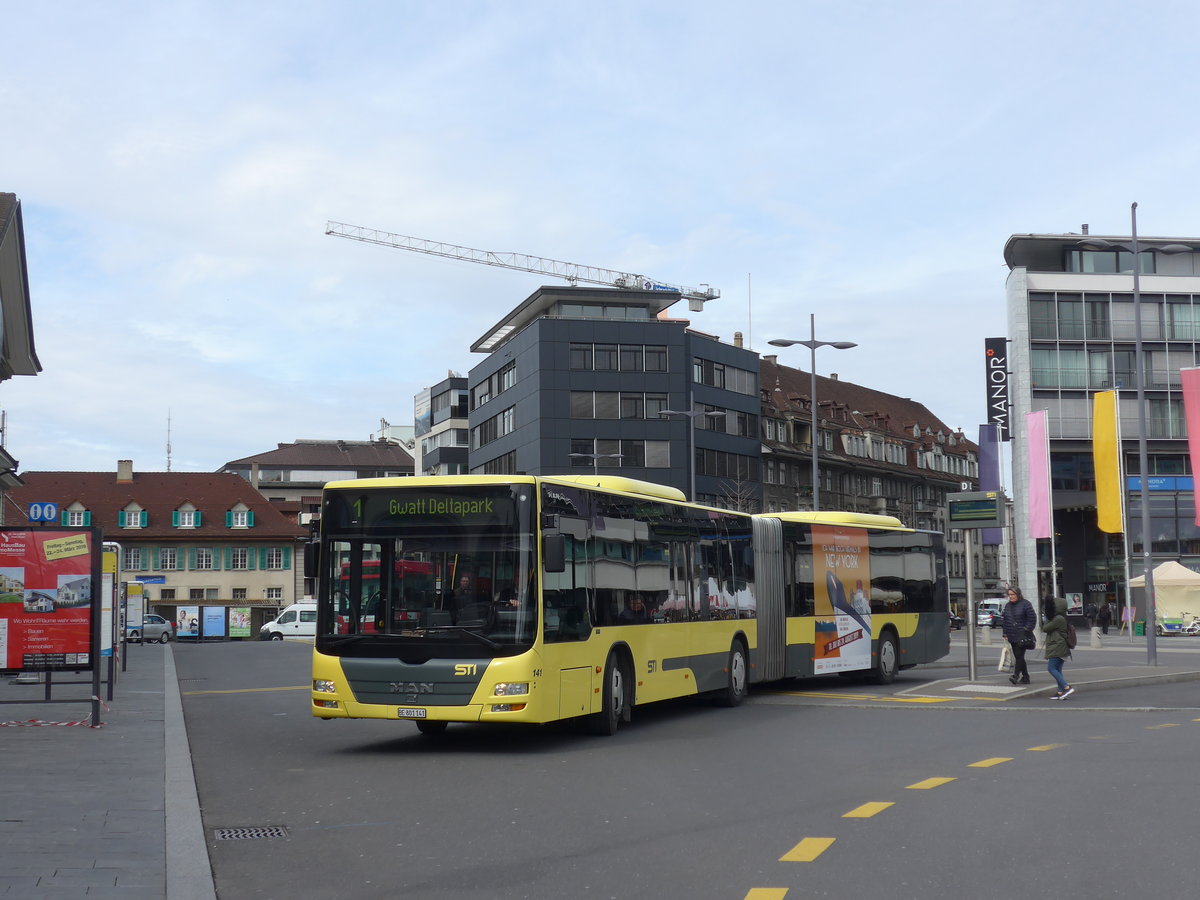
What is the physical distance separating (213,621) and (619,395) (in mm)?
25567

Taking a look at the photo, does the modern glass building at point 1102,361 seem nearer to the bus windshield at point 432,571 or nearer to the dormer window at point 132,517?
the dormer window at point 132,517

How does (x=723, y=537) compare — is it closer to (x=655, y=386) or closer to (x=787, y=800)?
(x=787, y=800)

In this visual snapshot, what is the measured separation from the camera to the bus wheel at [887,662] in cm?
2520

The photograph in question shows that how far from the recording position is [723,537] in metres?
20.5

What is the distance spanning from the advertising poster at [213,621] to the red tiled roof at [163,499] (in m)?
14.8

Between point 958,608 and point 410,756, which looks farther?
point 958,608

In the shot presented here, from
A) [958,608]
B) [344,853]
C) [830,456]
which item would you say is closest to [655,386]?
[830,456]

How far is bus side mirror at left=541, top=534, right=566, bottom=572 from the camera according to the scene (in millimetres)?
14625

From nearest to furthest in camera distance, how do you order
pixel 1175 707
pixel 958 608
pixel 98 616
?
pixel 98 616 < pixel 1175 707 < pixel 958 608

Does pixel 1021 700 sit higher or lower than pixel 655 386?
lower

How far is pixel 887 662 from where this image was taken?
83.3ft

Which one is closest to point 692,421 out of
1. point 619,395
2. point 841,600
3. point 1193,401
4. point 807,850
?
point 1193,401

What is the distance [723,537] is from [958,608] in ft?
304

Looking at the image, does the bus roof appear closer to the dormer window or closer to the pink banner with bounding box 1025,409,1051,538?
the pink banner with bounding box 1025,409,1051,538
